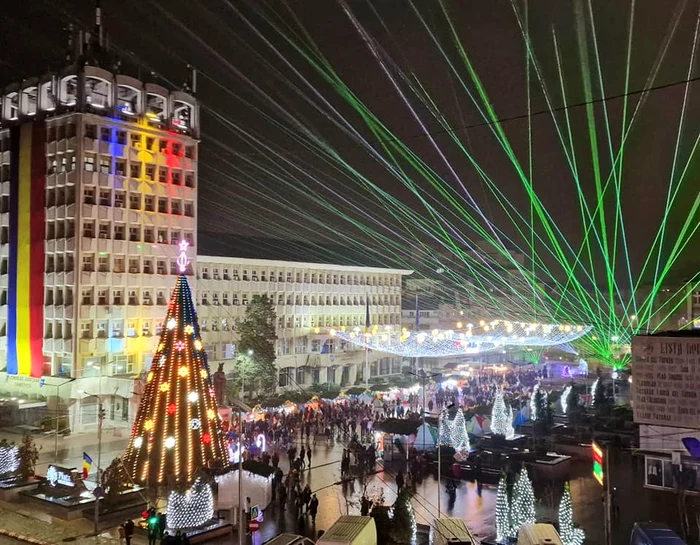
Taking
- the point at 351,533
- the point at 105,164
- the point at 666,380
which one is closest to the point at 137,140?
the point at 105,164

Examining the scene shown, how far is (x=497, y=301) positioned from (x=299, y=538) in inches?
2376

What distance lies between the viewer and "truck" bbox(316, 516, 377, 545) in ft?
37.6

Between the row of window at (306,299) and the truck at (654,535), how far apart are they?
34.1 meters

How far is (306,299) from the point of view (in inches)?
2044

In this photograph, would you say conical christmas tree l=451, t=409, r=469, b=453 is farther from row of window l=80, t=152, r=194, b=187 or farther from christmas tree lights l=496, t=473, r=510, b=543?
row of window l=80, t=152, r=194, b=187

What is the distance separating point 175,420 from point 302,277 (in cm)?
3318

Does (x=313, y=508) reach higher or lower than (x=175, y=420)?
lower

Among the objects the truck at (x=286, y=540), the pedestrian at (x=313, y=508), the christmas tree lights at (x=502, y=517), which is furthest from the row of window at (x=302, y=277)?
the truck at (x=286, y=540)

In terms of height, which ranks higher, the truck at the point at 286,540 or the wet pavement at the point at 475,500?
the truck at the point at 286,540

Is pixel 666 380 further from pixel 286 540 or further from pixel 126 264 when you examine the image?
pixel 126 264

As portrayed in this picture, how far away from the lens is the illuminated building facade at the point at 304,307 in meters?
44.4

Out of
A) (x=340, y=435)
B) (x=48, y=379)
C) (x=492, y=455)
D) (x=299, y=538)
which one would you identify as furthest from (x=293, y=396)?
(x=299, y=538)

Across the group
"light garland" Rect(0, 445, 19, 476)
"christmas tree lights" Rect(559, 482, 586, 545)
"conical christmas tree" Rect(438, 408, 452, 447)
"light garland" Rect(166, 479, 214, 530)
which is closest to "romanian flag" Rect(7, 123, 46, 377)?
"light garland" Rect(0, 445, 19, 476)

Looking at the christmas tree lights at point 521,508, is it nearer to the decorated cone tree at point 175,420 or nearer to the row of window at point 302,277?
the decorated cone tree at point 175,420
